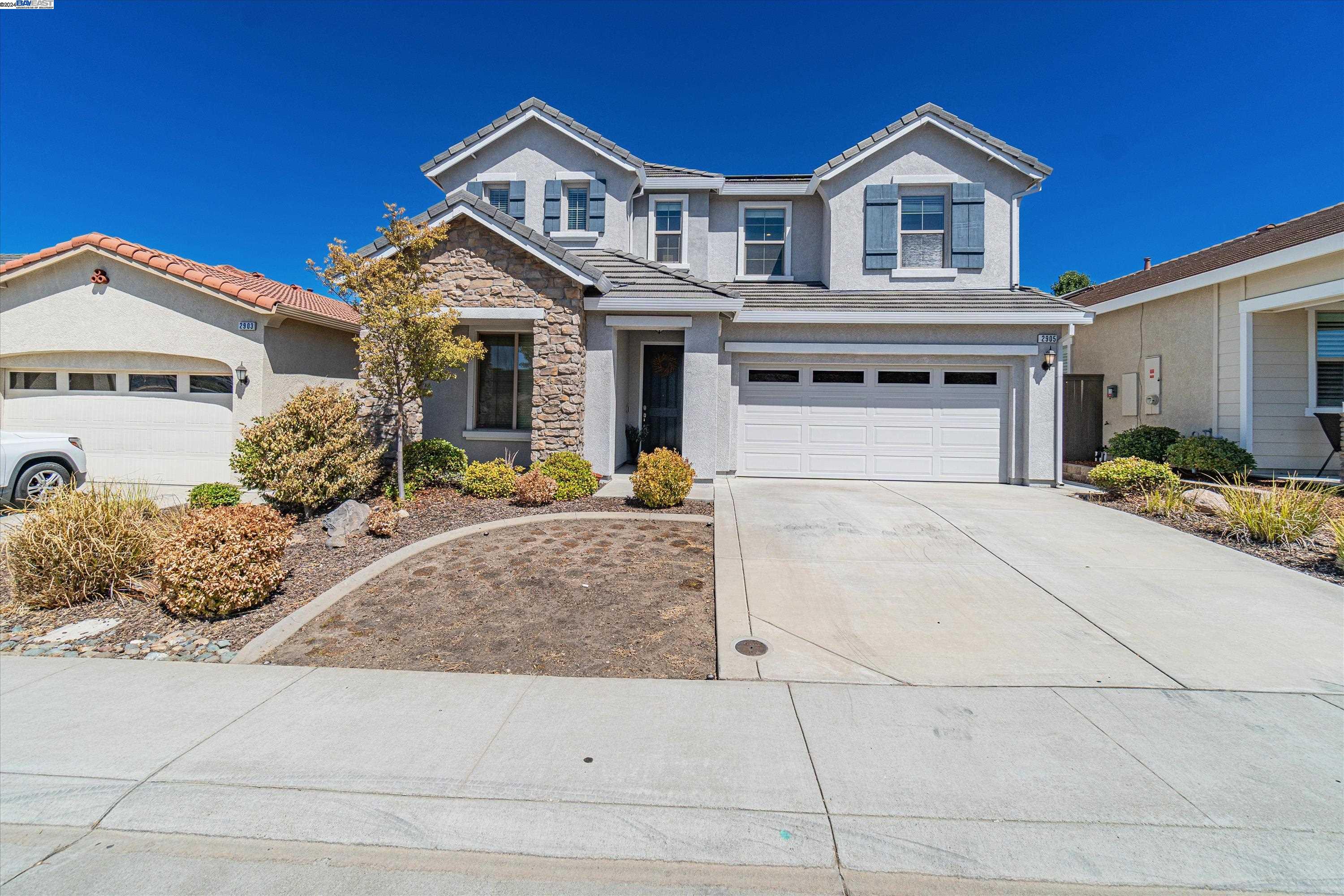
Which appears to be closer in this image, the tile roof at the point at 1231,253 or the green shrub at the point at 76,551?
the green shrub at the point at 76,551

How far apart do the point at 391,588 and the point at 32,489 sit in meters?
8.01

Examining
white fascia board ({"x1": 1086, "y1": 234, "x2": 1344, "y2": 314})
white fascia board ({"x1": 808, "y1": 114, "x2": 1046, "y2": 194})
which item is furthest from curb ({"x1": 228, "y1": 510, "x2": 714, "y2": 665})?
white fascia board ({"x1": 1086, "y1": 234, "x2": 1344, "y2": 314})

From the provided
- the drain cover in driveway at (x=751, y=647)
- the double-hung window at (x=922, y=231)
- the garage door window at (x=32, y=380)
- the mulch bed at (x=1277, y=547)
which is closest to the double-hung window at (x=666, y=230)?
the double-hung window at (x=922, y=231)

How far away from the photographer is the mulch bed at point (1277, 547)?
20.4 feet

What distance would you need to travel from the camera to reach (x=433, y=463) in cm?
932

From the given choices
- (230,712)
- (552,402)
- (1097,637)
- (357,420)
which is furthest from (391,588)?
(1097,637)

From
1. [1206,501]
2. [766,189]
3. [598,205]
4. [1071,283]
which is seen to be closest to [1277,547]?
[1206,501]

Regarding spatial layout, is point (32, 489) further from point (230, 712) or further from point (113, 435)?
point (230, 712)

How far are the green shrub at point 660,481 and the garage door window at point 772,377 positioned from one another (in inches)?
150

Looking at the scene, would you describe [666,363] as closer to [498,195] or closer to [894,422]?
[894,422]

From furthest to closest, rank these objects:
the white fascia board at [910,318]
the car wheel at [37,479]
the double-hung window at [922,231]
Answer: the double-hung window at [922,231] → the white fascia board at [910,318] → the car wheel at [37,479]

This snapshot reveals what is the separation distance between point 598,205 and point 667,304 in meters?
4.01

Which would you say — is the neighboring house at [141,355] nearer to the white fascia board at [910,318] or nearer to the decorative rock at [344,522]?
the decorative rock at [344,522]

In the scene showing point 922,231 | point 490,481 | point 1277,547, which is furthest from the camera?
point 922,231
